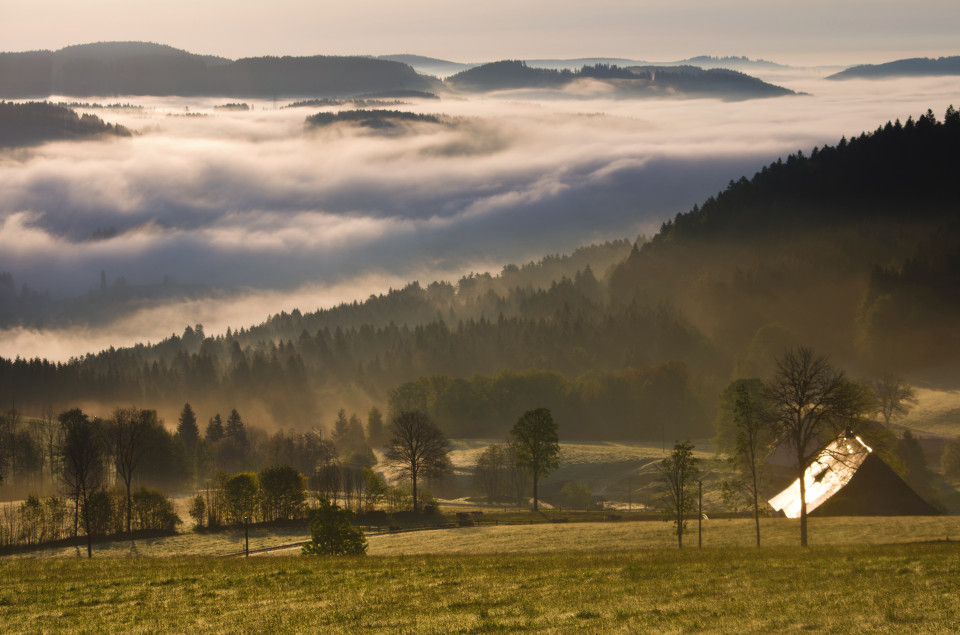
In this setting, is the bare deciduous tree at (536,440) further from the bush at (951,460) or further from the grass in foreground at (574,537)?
the bush at (951,460)

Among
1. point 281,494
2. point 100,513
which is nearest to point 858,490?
point 281,494

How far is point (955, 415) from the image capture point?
492 feet

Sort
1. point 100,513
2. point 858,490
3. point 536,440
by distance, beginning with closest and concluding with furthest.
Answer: point 858,490, point 100,513, point 536,440

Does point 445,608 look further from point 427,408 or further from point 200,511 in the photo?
point 427,408

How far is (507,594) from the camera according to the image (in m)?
33.6

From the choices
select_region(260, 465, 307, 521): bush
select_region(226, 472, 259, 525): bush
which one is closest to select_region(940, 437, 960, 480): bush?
select_region(260, 465, 307, 521): bush

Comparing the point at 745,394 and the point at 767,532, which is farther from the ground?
the point at 745,394

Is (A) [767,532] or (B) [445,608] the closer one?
(B) [445,608]

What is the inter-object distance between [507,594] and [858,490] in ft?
166

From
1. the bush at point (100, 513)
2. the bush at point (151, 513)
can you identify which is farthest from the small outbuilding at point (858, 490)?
the bush at point (100, 513)

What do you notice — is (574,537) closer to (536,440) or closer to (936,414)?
(536,440)

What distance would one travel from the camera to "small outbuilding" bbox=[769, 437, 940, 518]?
239 ft

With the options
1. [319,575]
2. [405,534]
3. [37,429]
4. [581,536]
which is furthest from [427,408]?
[319,575]

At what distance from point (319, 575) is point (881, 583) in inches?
887
